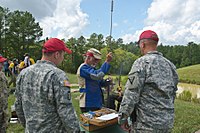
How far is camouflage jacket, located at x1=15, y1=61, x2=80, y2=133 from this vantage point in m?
1.87

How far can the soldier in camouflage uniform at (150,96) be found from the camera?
2207mm

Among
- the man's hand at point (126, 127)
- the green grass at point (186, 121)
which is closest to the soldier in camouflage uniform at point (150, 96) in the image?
the man's hand at point (126, 127)

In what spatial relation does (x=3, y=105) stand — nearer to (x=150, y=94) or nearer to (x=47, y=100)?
(x=47, y=100)

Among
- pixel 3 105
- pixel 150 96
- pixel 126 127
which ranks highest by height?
pixel 150 96

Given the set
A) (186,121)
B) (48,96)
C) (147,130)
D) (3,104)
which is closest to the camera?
(48,96)

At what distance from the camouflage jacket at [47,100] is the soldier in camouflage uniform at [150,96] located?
0.68 meters

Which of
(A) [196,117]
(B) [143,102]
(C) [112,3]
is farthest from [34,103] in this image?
(A) [196,117]

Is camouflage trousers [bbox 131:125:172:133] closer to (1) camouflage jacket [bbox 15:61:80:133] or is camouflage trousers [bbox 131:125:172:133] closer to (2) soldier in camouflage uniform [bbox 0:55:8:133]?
(1) camouflage jacket [bbox 15:61:80:133]

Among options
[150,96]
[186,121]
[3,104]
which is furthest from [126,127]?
[186,121]

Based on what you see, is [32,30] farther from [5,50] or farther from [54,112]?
[54,112]

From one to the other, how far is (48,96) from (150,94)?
111 cm

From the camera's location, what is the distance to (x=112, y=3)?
3975 millimetres

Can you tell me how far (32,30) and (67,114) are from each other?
1695 inches

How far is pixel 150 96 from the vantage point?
Result: 224cm
